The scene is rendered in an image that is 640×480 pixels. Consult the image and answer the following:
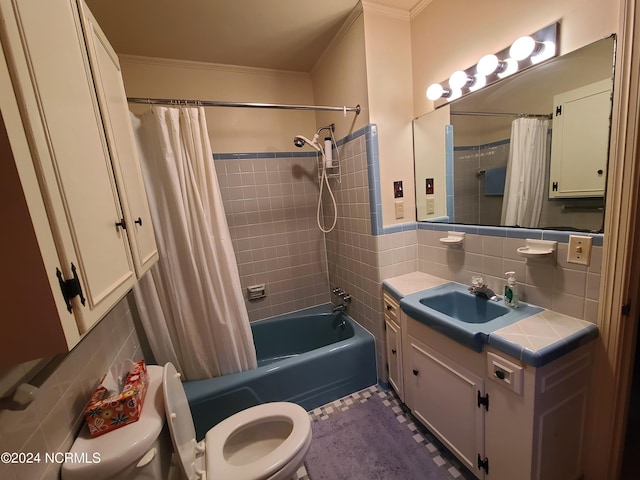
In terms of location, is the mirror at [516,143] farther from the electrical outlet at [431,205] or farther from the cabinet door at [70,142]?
the cabinet door at [70,142]

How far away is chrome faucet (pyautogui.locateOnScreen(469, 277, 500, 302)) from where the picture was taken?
4.62 feet

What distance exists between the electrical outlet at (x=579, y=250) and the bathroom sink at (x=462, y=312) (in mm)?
281

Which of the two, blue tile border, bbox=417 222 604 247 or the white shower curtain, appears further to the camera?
the white shower curtain

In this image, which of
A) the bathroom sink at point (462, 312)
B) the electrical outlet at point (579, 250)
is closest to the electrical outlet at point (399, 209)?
the bathroom sink at point (462, 312)

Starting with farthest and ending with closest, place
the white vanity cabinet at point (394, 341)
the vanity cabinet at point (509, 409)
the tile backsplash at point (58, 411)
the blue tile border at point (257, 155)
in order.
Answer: the blue tile border at point (257, 155) < the white vanity cabinet at point (394, 341) < the vanity cabinet at point (509, 409) < the tile backsplash at point (58, 411)

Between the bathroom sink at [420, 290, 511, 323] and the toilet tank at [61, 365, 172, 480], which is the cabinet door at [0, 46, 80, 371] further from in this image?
the bathroom sink at [420, 290, 511, 323]

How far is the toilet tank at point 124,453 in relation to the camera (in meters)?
0.72

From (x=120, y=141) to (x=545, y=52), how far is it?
180 cm

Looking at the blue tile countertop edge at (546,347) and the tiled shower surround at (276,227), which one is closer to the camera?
the blue tile countertop edge at (546,347)

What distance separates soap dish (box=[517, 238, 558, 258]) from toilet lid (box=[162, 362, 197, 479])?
1580mm

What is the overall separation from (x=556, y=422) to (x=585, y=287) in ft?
1.80

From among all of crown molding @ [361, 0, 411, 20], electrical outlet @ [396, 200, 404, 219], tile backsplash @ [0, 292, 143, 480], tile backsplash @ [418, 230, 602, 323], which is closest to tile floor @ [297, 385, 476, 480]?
tile backsplash @ [418, 230, 602, 323]

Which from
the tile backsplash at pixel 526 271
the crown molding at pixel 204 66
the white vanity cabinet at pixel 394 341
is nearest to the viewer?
the tile backsplash at pixel 526 271

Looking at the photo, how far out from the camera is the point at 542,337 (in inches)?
40.3
